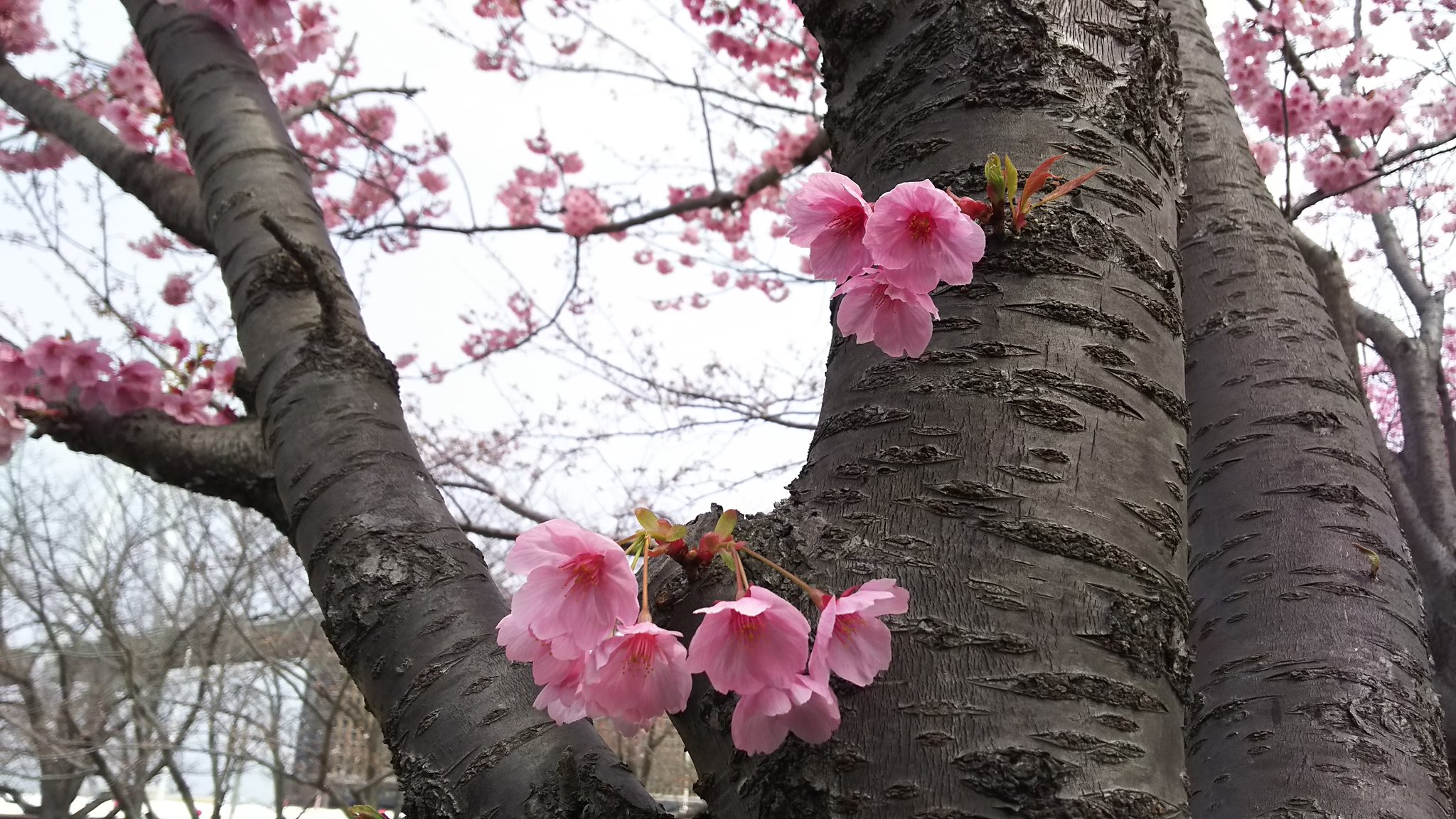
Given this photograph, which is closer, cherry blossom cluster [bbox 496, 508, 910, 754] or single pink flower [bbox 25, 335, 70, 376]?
cherry blossom cluster [bbox 496, 508, 910, 754]

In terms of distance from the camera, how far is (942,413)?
0.71 meters

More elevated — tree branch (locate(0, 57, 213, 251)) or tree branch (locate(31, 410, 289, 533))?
tree branch (locate(0, 57, 213, 251))

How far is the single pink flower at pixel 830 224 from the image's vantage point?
0.75 m

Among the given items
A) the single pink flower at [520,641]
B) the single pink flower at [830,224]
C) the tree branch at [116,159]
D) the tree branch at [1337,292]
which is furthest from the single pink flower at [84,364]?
the tree branch at [1337,292]

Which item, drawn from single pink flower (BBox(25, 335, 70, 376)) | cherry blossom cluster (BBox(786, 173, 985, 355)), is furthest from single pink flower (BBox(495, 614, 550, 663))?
single pink flower (BBox(25, 335, 70, 376))

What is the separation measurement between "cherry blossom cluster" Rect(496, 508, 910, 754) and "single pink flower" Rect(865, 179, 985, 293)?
0.25 meters

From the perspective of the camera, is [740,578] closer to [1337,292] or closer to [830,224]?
[830,224]

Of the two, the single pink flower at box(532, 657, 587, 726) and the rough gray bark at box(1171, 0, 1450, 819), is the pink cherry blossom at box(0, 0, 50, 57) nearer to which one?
the single pink flower at box(532, 657, 587, 726)

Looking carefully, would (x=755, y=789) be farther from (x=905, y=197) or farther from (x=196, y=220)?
(x=196, y=220)

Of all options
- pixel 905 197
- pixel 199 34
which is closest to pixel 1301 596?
pixel 905 197

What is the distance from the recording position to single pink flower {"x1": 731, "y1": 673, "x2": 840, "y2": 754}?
580 mm

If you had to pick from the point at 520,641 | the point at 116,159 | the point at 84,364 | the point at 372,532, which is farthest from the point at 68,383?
the point at 520,641

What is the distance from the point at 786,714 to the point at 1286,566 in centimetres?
95

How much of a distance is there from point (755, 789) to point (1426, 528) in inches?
125
